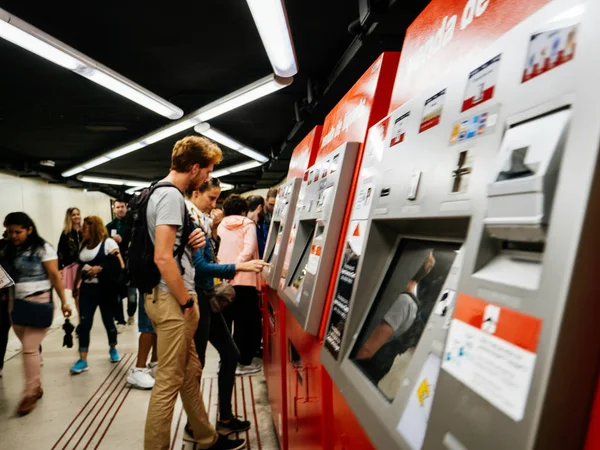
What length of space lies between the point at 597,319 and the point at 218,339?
2473mm

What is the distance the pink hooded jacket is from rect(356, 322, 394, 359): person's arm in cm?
268

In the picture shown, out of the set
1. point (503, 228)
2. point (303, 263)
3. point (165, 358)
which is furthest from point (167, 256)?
point (503, 228)

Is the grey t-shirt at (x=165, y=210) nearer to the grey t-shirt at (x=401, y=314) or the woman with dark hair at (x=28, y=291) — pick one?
the grey t-shirt at (x=401, y=314)

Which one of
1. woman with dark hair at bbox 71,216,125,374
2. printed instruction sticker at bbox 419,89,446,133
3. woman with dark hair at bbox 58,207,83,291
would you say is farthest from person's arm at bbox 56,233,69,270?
printed instruction sticker at bbox 419,89,446,133

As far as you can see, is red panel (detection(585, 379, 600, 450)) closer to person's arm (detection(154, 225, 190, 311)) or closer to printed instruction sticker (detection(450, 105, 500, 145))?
printed instruction sticker (detection(450, 105, 500, 145))

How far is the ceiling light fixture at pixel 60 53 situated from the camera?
8.65ft

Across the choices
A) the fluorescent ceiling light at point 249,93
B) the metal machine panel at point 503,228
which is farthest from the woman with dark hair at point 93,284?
the metal machine panel at point 503,228

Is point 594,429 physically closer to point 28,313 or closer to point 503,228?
point 503,228

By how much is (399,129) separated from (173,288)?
4.56 ft

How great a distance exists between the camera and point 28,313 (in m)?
3.20

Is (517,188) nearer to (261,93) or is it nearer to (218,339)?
(218,339)

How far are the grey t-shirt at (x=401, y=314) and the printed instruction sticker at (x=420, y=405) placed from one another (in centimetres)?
23

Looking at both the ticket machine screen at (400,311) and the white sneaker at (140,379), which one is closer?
the ticket machine screen at (400,311)

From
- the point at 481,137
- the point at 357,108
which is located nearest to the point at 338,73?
the point at 357,108
